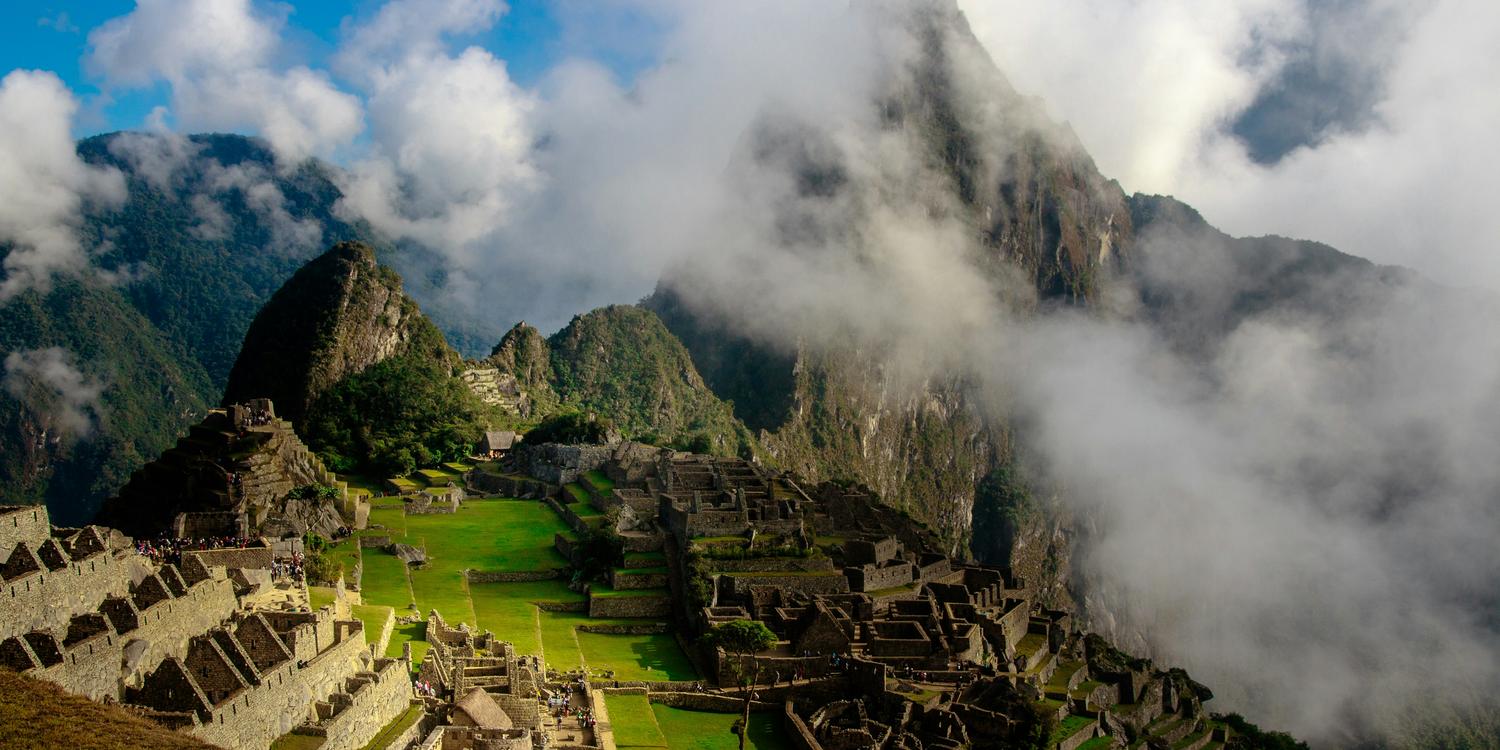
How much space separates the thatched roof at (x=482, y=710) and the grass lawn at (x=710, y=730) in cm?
721

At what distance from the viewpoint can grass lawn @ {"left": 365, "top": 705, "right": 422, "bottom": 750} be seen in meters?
22.0

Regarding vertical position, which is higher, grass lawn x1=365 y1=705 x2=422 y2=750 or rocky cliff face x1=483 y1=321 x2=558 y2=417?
rocky cliff face x1=483 y1=321 x2=558 y2=417

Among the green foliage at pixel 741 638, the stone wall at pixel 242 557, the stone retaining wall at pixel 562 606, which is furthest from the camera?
the stone retaining wall at pixel 562 606

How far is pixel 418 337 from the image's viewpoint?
81812 mm

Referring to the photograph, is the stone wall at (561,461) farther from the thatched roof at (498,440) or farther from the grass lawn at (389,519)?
the grass lawn at (389,519)

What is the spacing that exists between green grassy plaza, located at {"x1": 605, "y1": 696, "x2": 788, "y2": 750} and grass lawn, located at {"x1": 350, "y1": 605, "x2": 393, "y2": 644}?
20.9 ft

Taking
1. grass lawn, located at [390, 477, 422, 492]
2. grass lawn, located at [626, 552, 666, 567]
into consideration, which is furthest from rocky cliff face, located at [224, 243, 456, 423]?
grass lawn, located at [626, 552, 666, 567]

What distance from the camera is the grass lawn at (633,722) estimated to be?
2995cm

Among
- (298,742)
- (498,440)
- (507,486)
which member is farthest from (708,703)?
(498,440)

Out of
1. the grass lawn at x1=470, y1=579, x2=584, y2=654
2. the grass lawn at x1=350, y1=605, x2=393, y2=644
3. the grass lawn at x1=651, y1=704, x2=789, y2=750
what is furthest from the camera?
the grass lawn at x1=470, y1=579, x2=584, y2=654

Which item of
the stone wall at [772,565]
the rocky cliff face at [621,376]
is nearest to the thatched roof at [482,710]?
the stone wall at [772,565]

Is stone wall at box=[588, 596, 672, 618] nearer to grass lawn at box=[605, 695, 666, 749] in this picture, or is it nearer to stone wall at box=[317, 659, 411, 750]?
grass lawn at box=[605, 695, 666, 749]

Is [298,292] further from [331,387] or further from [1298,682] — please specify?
[1298,682]

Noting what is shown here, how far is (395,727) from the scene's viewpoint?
23.2 m
